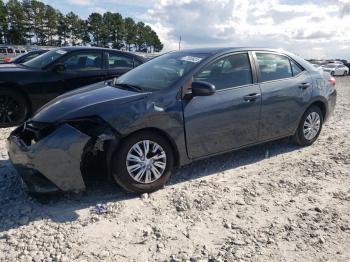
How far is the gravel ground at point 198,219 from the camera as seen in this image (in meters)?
3.29

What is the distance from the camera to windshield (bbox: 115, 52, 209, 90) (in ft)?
15.6

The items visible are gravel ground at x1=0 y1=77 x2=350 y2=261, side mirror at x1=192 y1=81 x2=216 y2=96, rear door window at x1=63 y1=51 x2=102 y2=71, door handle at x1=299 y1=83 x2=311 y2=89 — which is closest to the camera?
gravel ground at x1=0 y1=77 x2=350 y2=261

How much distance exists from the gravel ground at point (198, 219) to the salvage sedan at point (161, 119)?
0.93 ft

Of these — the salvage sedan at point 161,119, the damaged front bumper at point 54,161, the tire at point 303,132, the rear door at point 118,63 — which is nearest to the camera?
the damaged front bumper at point 54,161

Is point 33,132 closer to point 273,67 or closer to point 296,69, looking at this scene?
point 273,67

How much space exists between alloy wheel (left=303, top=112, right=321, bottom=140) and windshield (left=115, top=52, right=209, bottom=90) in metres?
2.14

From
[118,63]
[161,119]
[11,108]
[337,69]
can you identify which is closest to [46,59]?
[11,108]

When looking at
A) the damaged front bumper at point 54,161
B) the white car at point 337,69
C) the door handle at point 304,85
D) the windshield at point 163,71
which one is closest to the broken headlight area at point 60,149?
the damaged front bumper at point 54,161

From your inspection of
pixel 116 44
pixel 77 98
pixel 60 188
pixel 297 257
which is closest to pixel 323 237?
pixel 297 257

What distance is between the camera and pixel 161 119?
434cm

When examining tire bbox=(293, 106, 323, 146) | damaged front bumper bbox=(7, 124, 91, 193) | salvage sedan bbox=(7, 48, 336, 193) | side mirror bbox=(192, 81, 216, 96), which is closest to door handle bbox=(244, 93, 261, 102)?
salvage sedan bbox=(7, 48, 336, 193)

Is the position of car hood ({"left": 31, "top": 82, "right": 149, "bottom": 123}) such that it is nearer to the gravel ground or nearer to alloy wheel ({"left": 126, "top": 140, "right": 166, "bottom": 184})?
alloy wheel ({"left": 126, "top": 140, "right": 166, "bottom": 184})

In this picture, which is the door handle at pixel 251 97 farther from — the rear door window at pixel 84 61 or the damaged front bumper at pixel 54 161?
the rear door window at pixel 84 61

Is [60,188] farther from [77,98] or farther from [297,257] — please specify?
[297,257]
